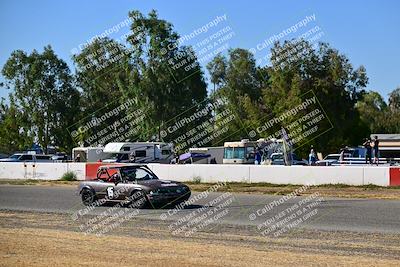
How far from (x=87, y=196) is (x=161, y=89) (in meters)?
37.9

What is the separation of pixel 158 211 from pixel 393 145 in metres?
41.2

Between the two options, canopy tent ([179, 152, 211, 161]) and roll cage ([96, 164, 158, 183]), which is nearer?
roll cage ([96, 164, 158, 183])

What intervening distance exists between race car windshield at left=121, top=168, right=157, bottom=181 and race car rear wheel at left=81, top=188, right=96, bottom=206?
1311 mm

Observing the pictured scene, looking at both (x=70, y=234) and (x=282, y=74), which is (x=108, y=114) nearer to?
(x=282, y=74)

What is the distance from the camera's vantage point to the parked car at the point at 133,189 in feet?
63.8

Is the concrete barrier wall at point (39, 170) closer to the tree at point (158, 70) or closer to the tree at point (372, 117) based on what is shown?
the tree at point (158, 70)

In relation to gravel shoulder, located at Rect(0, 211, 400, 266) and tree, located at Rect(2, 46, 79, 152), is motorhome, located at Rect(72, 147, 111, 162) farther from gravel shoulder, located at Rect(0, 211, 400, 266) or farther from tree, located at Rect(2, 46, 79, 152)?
gravel shoulder, located at Rect(0, 211, 400, 266)

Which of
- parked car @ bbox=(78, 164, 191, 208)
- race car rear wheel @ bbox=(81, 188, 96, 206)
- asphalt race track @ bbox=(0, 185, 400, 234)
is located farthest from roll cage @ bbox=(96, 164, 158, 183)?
asphalt race track @ bbox=(0, 185, 400, 234)

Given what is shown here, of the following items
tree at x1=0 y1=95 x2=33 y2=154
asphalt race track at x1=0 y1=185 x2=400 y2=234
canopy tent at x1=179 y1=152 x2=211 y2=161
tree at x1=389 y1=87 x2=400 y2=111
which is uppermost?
tree at x1=389 y1=87 x2=400 y2=111

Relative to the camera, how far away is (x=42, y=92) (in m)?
61.4

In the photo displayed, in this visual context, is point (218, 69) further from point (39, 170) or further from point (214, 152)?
point (39, 170)

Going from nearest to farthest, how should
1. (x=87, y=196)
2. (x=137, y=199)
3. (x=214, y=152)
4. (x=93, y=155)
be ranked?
(x=137, y=199), (x=87, y=196), (x=93, y=155), (x=214, y=152)

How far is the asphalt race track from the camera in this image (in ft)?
48.9

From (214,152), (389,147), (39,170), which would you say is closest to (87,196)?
(39,170)
